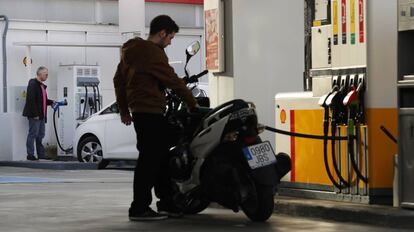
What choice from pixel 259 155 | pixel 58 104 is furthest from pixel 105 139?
pixel 259 155

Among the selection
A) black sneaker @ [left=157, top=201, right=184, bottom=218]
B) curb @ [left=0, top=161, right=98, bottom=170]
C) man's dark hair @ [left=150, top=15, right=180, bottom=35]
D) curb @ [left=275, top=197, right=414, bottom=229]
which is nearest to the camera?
curb @ [left=275, top=197, right=414, bottom=229]

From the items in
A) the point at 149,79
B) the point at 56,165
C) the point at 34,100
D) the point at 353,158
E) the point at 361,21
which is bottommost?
the point at 56,165

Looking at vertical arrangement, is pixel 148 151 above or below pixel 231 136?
below

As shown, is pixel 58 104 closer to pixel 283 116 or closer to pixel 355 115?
pixel 283 116

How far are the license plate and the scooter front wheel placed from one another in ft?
0.66

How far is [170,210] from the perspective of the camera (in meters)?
9.76

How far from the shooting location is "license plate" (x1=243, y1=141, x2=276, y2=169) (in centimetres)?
890

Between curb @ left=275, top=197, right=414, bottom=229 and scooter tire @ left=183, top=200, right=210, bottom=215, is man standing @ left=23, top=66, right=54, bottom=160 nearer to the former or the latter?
scooter tire @ left=183, top=200, right=210, bottom=215

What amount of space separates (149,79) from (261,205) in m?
1.53

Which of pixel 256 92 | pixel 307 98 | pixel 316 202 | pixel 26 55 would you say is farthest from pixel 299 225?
pixel 26 55

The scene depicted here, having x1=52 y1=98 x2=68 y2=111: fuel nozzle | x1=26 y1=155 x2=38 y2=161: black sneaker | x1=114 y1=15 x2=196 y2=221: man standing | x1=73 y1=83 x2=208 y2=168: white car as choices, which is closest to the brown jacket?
x1=114 y1=15 x2=196 y2=221: man standing

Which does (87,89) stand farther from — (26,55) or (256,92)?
(256,92)

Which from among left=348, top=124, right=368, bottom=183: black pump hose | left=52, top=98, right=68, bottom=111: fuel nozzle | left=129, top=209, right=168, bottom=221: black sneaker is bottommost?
left=129, top=209, right=168, bottom=221: black sneaker

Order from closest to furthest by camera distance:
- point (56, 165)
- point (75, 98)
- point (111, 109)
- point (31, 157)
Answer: point (111, 109) < point (56, 165) < point (31, 157) < point (75, 98)
